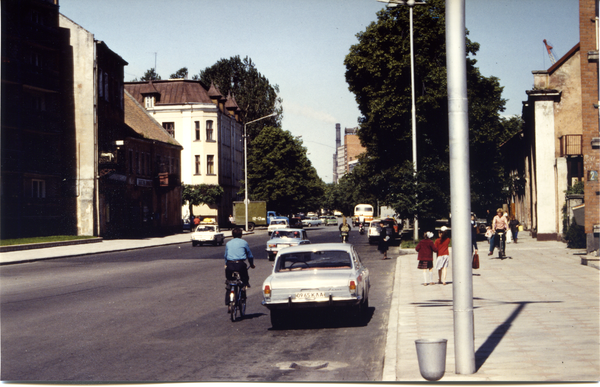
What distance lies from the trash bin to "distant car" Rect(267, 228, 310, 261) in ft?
72.1

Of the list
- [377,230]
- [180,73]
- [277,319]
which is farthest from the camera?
[180,73]

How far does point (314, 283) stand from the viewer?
11.5 metres

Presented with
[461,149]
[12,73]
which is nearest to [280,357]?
[461,149]

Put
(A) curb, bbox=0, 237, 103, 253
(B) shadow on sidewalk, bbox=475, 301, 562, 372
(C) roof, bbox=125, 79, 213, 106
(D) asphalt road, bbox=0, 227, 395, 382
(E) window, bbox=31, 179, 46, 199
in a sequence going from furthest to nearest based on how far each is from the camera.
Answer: (C) roof, bbox=125, 79, 213, 106
(E) window, bbox=31, 179, 46, 199
(A) curb, bbox=0, 237, 103, 253
(D) asphalt road, bbox=0, 227, 395, 382
(B) shadow on sidewalk, bbox=475, 301, 562, 372

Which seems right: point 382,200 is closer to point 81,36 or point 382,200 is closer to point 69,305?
point 81,36

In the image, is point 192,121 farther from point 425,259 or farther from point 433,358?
point 433,358

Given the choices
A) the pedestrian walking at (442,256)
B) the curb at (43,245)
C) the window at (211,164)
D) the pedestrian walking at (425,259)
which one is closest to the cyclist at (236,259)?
the pedestrian walking at (425,259)

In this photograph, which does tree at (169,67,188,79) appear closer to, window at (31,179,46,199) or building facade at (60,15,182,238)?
building facade at (60,15,182,238)

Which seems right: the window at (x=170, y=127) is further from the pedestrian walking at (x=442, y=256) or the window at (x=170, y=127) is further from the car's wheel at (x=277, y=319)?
the car's wheel at (x=277, y=319)

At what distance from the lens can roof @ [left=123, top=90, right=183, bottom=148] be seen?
59838mm

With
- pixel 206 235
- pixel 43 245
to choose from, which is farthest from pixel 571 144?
pixel 43 245

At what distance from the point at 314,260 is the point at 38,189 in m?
36.3

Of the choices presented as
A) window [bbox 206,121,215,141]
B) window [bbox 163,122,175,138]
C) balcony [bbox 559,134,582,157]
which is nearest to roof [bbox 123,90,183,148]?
window [bbox 163,122,175,138]

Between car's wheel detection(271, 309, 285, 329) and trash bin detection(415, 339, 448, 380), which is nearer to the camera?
trash bin detection(415, 339, 448, 380)
